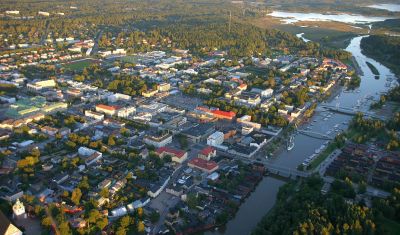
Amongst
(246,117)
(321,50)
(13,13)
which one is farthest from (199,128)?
(13,13)

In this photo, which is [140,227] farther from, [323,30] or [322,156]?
[323,30]

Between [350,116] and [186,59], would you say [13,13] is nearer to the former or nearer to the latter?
[186,59]

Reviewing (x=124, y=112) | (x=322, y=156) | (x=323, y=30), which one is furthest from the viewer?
(x=323, y=30)

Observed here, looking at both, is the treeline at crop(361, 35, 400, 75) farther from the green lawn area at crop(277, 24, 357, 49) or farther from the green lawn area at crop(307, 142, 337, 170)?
the green lawn area at crop(307, 142, 337, 170)

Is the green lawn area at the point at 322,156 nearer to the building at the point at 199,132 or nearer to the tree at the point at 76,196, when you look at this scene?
the building at the point at 199,132

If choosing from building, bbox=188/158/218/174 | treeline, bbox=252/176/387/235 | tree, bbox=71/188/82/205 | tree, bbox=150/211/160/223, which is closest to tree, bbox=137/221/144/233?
tree, bbox=150/211/160/223

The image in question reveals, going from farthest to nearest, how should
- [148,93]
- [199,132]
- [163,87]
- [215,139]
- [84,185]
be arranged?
[163,87] < [148,93] < [199,132] < [215,139] < [84,185]

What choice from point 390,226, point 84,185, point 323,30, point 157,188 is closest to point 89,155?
point 84,185
